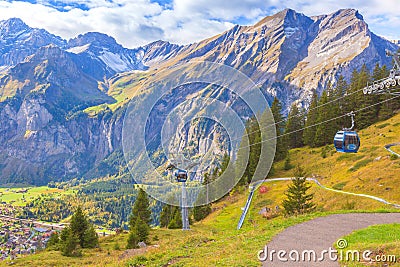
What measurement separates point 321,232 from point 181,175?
10094 millimetres

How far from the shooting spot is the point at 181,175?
17797 millimetres

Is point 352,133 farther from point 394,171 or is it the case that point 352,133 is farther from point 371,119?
point 371,119

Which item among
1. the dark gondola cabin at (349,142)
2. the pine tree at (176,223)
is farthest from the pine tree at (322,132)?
the dark gondola cabin at (349,142)

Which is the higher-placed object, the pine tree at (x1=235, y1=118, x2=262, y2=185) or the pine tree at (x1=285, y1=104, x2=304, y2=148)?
the pine tree at (x1=285, y1=104, x2=304, y2=148)

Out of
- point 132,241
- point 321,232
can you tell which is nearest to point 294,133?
point 132,241

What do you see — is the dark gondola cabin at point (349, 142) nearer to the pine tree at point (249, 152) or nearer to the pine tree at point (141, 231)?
the pine tree at point (249, 152)

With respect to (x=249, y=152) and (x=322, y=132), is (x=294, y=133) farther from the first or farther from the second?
(x=249, y=152)

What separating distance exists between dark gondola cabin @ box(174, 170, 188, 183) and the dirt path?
5.93 meters

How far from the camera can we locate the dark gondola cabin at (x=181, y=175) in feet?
57.5

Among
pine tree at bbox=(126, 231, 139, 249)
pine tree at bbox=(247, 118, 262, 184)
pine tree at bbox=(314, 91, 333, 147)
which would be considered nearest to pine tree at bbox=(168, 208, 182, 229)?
pine tree at bbox=(247, 118, 262, 184)

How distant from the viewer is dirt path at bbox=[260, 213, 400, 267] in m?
16.4

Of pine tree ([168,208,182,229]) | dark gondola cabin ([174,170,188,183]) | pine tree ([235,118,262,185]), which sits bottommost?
pine tree ([168,208,182,229])

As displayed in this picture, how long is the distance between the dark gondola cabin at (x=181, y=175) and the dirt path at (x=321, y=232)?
593 cm

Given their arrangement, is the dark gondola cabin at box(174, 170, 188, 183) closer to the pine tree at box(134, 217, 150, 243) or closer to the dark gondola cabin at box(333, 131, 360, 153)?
the pine tree at box(134, 217, 150, 243)
